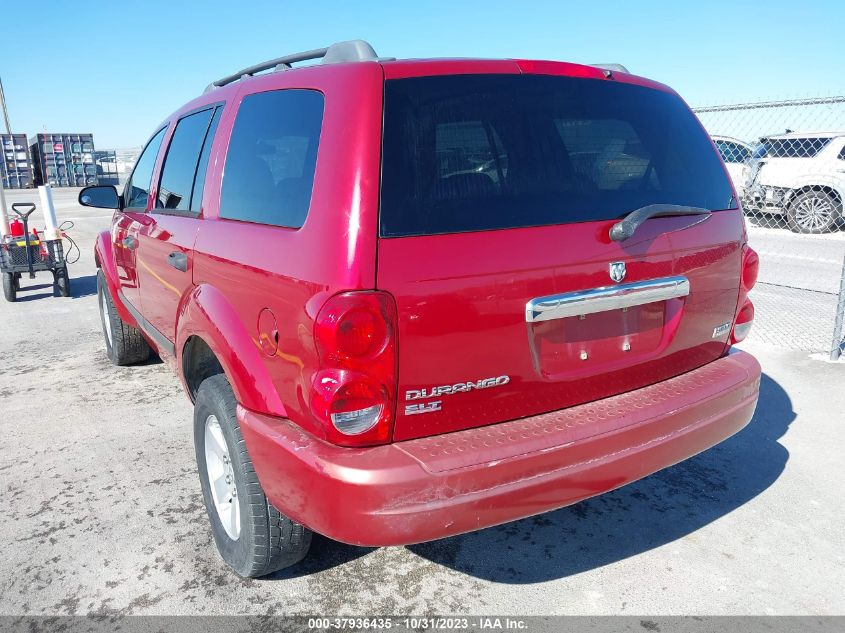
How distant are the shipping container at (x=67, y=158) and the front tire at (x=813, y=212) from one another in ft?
120

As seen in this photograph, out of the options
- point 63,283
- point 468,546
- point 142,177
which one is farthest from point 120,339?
point 63,283

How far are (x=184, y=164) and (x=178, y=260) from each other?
615 mm

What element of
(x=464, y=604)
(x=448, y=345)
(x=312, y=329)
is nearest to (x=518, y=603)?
(x=464, y=604)

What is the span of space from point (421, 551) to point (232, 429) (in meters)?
1.00

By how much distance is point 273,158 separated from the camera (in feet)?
8.01

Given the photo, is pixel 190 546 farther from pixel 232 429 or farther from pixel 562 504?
pixel 562 504

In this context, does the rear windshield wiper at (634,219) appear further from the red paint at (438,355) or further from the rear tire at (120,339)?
the rear tire at (120,339)

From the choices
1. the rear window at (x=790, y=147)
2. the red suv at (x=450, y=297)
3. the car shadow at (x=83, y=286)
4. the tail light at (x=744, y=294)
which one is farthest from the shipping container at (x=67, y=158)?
the tail light at (x=744, y=294)

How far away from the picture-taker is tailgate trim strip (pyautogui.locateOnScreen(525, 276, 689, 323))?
2125 mm

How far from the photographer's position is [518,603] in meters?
2.46

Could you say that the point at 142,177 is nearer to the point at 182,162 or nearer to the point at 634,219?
the point at 182,162

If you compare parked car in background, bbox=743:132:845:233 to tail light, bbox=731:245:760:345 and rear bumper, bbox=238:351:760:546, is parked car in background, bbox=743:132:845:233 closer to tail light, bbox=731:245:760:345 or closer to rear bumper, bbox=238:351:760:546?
tail light, bbox=731:245:760:345

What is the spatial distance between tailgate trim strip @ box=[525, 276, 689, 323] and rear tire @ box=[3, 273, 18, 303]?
787 centimetres

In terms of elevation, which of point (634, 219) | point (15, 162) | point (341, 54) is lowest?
point (634, 219)
